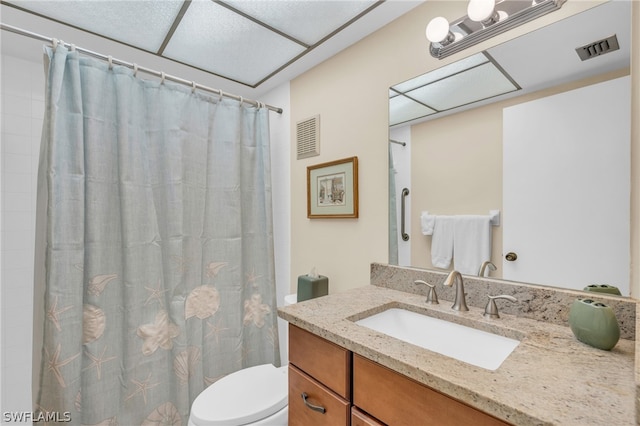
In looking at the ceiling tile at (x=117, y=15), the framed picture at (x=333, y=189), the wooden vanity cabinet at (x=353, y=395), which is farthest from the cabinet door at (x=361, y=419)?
the ceiling tile at (x=117, y=15)

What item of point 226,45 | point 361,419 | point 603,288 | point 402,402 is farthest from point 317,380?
point 226,45

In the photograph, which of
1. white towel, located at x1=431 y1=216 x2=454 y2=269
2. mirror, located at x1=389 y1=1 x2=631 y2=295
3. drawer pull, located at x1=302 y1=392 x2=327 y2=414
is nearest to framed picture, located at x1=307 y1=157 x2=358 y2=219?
mirror, located at x1=389 y1=1 x2=631 y2=295

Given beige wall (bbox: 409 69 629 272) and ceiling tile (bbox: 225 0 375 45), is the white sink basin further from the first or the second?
ceiling tile (bbox: 225 0 375 45)

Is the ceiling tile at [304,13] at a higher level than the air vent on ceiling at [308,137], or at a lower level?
higher

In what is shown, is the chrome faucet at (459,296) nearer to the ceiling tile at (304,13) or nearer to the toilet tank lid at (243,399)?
the toilet tank lid at (243,399)

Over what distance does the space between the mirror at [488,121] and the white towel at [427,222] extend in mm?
23

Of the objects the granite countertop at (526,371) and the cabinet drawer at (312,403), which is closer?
the granite countertop at (526,371)

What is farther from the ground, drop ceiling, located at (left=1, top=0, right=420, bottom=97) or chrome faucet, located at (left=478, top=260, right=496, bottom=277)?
drop ceiling, located at (left=1, top=0, right=420, bottom=97)

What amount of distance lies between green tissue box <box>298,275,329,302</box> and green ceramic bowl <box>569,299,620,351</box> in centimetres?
113

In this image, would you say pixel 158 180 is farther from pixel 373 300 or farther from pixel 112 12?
pixel 373 300

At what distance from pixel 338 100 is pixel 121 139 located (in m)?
1.18

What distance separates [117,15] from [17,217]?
4.37 ft

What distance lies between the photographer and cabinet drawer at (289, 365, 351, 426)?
848mm

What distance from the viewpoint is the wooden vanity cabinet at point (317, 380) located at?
33.1 inches
